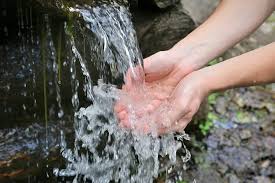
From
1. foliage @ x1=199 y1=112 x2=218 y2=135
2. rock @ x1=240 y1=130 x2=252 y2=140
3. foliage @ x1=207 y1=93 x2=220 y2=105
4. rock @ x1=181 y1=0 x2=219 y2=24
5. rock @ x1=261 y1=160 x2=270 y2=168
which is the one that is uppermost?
rock @ x1=181 y1=0 x2=219 y2=24

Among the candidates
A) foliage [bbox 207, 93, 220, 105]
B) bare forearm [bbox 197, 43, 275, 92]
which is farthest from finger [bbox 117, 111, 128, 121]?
foliage [bbox 207, 93, 220, 105]

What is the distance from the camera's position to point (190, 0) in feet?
13.9

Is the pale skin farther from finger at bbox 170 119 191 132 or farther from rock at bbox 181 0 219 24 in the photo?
rock at bbox 181 0 219 24

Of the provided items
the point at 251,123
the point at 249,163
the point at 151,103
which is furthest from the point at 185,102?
the point at 251,123

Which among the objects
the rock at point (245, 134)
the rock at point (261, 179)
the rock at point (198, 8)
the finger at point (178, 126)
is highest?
the rock at point (198, 8)

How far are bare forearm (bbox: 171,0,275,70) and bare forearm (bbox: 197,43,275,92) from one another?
1.10 ft

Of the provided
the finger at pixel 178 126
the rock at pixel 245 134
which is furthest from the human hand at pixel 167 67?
the rock at pixel 245 134

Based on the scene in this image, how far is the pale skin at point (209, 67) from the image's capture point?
2.35 metres

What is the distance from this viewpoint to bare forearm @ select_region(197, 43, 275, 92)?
7.77 feet

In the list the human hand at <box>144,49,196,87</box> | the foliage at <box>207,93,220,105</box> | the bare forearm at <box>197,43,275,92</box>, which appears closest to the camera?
the bare forearm at <box>197,43,275,92</box>

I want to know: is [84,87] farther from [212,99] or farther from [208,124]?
[212,99]

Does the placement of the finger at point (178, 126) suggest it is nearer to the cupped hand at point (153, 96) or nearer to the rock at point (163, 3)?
the cupped hand at point (153, 96)

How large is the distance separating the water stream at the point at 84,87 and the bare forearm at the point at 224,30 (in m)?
0.32

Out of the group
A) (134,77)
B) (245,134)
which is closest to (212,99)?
(245,134)
